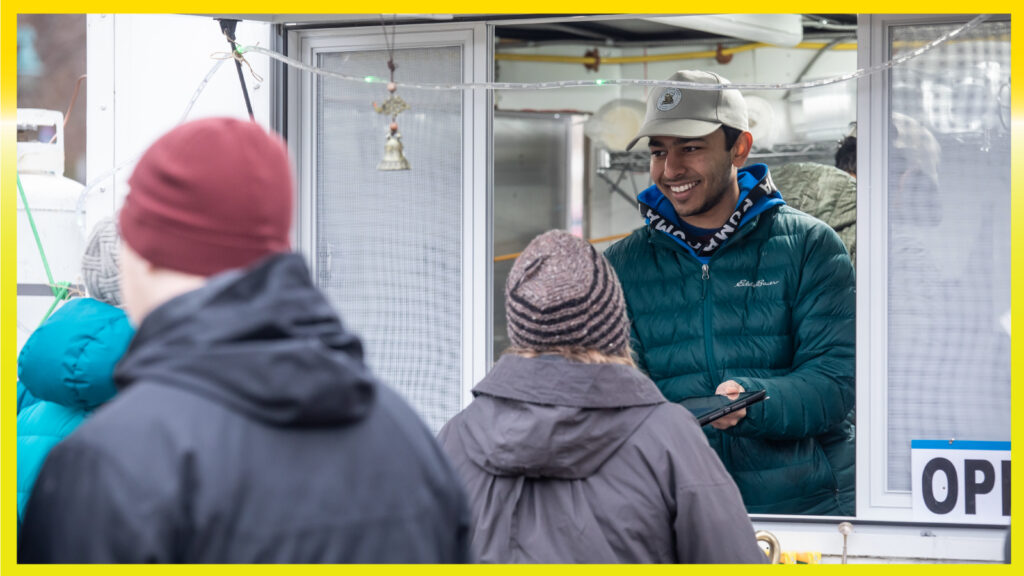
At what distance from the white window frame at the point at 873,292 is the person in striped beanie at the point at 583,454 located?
1227 millimetres

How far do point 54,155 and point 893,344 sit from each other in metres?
3.44

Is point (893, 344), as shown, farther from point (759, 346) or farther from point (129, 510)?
point (129, 510)

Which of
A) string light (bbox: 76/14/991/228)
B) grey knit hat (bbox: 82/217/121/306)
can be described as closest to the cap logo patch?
string light (bbox: 76/14/991/228)

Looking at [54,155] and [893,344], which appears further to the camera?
[54,155]

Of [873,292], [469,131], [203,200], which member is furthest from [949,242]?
[203,200]

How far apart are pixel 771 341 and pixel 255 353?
2606mm

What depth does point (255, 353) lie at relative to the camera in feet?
4.26

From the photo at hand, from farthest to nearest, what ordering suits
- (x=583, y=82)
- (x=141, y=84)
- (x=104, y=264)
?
(x=141, y=84)
(x=583, y=82)
(x=104, y=264)

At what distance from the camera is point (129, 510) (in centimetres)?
122

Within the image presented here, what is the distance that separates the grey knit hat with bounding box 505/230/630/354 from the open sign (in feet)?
4.71

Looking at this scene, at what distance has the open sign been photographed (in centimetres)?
319

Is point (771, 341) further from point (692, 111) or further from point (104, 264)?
point (104, 264)

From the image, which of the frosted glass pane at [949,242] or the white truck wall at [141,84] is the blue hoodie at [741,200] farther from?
the white truck wall at [141,84]

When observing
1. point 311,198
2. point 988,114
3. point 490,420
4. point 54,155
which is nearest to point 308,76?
point 311,198
